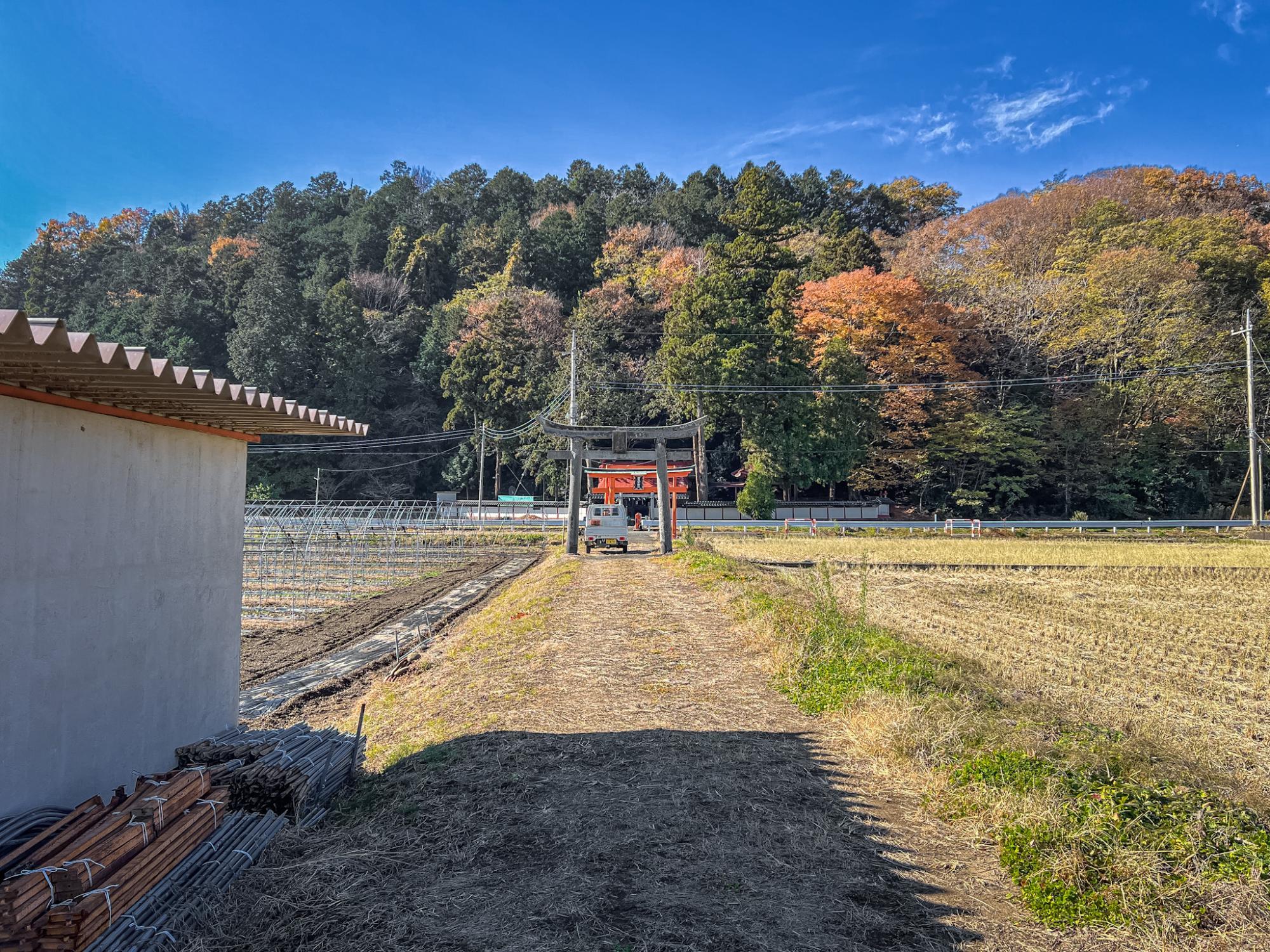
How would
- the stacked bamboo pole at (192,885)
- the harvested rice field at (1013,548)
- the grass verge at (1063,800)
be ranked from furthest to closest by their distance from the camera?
1. the harvested rice field at (1013,548)
2. the grass verge at (1063,800)
3. the stacked bamboo pole at (192,885)

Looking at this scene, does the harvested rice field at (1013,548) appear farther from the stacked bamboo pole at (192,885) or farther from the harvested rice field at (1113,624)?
the stacked bamboo pole at (192,885)

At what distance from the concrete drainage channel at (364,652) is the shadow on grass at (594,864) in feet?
12.4

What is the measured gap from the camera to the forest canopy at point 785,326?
107 feet

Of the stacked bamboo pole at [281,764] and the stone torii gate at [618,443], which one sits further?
the stone torii gate at [618,443]

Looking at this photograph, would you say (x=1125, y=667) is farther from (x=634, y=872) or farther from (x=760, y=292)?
(x=760, y=292)

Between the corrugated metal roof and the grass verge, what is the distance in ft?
15.7

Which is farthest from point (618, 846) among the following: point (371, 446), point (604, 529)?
point (371, 446)

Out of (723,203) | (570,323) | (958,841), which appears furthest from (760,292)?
(958,841)

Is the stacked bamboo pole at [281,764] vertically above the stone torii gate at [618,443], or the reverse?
the stone torii gate at [618,443]

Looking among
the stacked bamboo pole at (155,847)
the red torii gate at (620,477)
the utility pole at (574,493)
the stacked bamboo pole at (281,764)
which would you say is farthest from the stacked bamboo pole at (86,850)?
the red torii gate at (620,477)

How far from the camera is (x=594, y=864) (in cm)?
367

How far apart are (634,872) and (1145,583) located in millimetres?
16093

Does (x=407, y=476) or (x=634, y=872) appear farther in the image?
(x=407, y=476)

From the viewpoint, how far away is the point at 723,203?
48.9 metres
